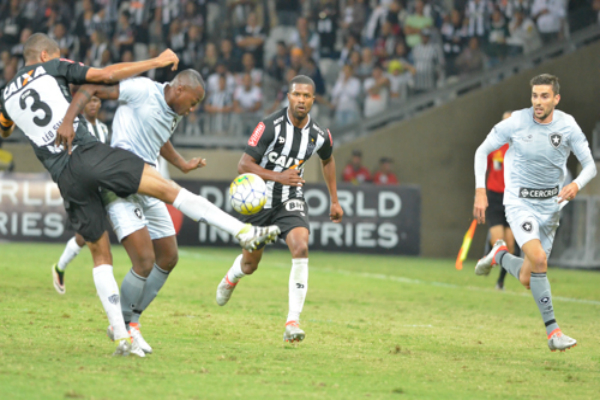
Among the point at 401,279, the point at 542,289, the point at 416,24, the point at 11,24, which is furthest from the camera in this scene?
the point at 11,24

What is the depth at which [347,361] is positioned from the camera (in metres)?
6.18

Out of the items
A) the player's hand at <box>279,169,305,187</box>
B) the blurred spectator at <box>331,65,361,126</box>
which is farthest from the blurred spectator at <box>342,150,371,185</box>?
the player's hand at <box>279,169,305,187</box>

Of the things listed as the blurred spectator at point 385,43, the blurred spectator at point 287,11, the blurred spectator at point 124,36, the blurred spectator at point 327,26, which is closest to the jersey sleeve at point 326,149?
the blurred spectator at point 385,43

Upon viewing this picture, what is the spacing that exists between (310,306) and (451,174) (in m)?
10.3

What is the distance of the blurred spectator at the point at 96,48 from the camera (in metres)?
19.9

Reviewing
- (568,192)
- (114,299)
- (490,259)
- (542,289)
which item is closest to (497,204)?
(490,259)

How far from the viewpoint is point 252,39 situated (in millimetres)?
20766

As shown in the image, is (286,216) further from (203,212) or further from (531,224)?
(531,224)

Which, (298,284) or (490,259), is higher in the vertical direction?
(298,284)

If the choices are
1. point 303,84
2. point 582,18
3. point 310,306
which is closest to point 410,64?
point 582,18

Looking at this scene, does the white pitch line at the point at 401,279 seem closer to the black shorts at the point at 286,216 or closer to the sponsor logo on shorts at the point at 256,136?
the black shorts at the point at 286,216

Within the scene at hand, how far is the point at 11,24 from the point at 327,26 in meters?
8.40

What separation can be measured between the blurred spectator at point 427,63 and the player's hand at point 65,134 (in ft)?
46.8

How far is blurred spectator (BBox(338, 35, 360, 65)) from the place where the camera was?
65.9ft
